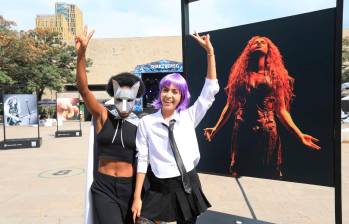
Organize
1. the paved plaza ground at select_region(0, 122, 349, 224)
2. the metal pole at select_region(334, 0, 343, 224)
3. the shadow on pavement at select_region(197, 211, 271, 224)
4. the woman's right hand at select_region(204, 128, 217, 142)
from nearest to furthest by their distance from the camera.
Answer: the metal pole at select_region(334, 0, 343, 224) → the shadow on pavement at select_region(197, 211, 271, 224) → the woman's right hand at select_region(204, 128, 217, 142) → the paved plaza ground at select_region(0, 122, 349, 224)

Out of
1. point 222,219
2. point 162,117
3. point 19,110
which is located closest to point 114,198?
point 162,117

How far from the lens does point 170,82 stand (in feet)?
8.77

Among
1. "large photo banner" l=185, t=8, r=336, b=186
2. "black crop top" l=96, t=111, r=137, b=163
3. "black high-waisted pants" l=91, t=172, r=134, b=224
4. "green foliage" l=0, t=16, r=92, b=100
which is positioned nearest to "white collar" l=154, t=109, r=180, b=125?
"black crop top" l=96, t=111, r=137, b=163

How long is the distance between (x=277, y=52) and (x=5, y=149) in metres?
11.6

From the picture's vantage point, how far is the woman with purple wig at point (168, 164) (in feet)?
8.66

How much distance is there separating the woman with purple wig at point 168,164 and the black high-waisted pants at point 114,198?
12cm

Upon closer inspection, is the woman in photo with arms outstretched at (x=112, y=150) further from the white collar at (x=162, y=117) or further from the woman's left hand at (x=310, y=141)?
the woman's left hand at (x=310, y=141)

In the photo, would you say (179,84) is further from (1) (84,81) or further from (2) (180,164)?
(1) (84,81)

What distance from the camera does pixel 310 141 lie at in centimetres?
328

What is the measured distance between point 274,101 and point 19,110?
40.1ft

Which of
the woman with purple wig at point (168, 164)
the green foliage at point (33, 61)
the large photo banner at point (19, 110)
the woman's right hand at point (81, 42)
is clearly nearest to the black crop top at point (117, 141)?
the woman with purple wig at point (168, 164)

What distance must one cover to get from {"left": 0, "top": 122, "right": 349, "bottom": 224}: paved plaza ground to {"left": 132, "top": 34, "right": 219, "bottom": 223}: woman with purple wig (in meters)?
1.31

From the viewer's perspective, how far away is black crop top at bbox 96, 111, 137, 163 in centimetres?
281

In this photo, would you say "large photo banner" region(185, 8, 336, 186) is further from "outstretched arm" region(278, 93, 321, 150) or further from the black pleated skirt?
the black pleated skirt
